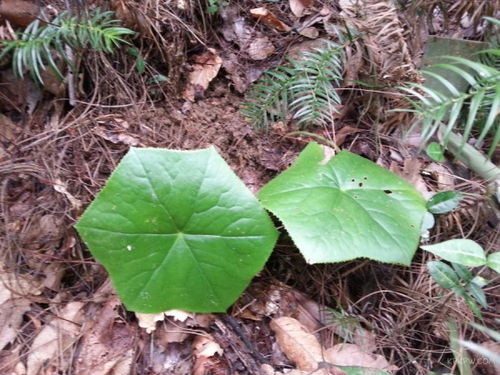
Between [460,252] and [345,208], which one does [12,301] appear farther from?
[460,252]

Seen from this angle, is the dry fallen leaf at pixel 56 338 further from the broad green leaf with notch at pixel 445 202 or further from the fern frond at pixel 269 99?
the broad green leaf with notch at pixel 445 202

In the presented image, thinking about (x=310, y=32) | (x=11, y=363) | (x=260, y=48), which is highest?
(x=310, y=32)

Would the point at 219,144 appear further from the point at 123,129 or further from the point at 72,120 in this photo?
the point at 72,120

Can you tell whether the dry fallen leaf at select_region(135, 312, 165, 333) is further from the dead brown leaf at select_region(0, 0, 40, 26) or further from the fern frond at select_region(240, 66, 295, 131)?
the dead brown leaf at select_region(0, 0, 40, 26)

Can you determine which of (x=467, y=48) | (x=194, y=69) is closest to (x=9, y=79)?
(x=194, y=69)

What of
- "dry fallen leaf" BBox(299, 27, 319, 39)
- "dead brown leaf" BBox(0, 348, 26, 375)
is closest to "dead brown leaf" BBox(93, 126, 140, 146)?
"dead brown leaf" BBox(0, 348, 26, 375)

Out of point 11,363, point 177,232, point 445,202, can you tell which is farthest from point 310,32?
point 11,363

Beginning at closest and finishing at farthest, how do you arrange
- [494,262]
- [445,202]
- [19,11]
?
[494,262], [445,202], [19,11]
